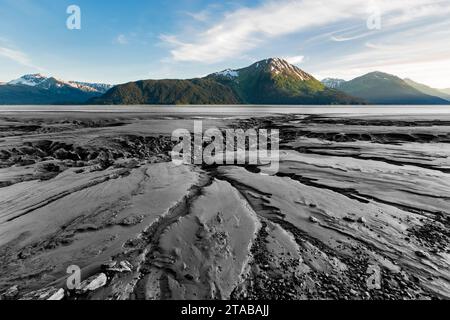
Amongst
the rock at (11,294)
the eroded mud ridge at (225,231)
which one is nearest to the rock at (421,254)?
the eroded mud ridge at (225,231)

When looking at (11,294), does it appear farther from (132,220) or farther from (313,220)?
(313,220)

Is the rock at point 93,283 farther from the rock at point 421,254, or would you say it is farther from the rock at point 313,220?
the rock at point 421,254

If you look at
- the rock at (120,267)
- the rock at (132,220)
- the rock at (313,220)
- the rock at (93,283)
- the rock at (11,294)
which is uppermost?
the rock at (132,220)

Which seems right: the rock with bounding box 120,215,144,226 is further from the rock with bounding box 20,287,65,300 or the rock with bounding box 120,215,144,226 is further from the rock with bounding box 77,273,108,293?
the rock with bounding box 20,287,65,300

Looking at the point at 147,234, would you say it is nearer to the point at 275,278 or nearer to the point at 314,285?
the point at 275,278

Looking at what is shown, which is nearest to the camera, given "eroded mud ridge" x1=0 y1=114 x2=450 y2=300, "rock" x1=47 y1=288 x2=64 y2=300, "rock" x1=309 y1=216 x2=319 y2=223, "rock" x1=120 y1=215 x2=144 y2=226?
"rock" x1=47 y1=288 x2=64 y2=300

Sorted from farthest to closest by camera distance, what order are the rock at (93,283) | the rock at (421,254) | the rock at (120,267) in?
1. the rock at (421,254)
2. the rock at (120,267)
3. the rock at (93,283)

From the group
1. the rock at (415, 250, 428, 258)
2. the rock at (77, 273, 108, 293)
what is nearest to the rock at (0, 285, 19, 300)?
the rock at (77, 273, 108, 293)
